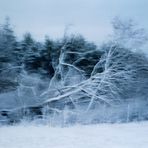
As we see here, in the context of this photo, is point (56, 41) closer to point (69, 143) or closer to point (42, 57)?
point (42, 57)

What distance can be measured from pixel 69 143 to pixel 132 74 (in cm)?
679

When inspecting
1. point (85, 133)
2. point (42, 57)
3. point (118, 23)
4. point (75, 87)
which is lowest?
point (85, 133)

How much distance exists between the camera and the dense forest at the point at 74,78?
472 inches

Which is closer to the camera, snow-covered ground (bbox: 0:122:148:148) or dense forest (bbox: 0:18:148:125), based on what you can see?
snow-covered ground (bbox: 0:122:148:148)

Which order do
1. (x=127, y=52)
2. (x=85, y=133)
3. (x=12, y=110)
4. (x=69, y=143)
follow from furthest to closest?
1. (x=127, y=52)
2. (x=12, y=110)
3. (x=85, y=133)
4. (x=69, y=143)

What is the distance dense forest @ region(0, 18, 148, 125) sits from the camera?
1198 centimetres

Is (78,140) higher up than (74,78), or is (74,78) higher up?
(74,78)

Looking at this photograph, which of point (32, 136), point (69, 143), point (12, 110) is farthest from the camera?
point (12, 110)

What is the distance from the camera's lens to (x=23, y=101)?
12.0 metres

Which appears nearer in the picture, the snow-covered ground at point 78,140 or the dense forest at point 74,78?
the snow-covered ground at point 78,140

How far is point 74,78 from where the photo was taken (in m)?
12.4

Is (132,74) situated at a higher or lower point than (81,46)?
lower

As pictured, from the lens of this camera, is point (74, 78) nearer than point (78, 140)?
No

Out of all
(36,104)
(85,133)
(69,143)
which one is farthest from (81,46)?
(69,143)
